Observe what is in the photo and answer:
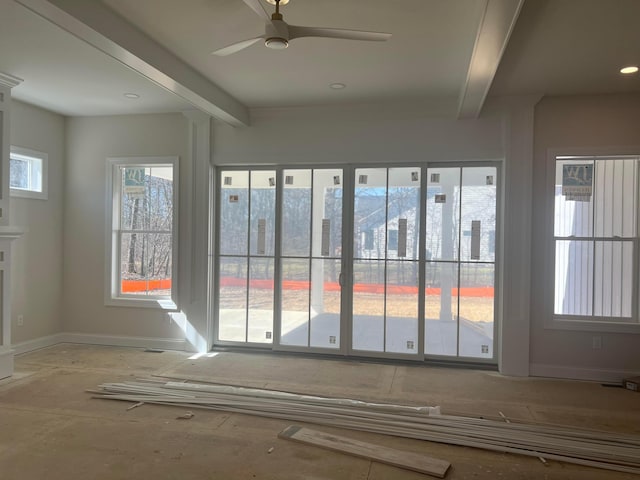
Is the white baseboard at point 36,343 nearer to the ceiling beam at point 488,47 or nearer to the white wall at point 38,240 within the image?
the white wall at point 38,240

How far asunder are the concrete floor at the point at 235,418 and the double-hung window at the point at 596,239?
0.88m

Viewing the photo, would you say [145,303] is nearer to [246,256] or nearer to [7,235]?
[246,256]

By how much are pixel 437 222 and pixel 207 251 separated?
2829 mm

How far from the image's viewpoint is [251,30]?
11.3 feet

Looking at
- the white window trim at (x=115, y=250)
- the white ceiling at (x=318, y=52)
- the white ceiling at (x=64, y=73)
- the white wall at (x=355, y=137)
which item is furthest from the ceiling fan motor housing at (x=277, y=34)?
the white window trim at (x=115, y=250)

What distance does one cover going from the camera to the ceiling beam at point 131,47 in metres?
2.81

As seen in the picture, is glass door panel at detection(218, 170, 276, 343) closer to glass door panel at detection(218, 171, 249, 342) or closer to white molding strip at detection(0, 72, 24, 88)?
glass door panel at detection(218, 171, 249, 342)

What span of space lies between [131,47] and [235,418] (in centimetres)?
300

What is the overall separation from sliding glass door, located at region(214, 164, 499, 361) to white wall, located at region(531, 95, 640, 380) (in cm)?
46

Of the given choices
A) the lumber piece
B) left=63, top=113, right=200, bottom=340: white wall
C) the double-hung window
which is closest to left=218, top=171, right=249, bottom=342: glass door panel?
left=63, top=113, right=200, bottom=340: white wall

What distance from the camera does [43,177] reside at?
569cm

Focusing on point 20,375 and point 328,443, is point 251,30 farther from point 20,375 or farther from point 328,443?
point 20,375

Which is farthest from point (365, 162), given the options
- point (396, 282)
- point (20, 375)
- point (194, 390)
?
point (20, 375)

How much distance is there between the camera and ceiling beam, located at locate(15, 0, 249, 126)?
9.23 feet
